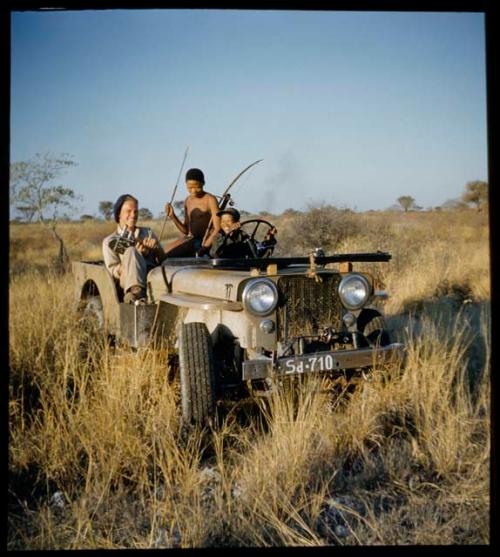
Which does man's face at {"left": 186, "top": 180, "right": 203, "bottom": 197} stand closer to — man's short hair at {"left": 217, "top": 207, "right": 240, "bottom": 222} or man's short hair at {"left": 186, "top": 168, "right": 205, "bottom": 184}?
man's short hair at {"left": 186, "top": 168, "right": 205, "bottom": 184}

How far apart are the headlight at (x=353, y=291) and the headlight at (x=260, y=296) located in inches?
27.3

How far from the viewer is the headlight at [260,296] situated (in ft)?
14.8

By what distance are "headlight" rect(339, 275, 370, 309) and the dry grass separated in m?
0.62

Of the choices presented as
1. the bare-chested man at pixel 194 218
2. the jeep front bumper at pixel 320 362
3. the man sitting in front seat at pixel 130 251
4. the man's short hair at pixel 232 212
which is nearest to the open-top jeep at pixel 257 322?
the jeep front bumper at pixel 320 362

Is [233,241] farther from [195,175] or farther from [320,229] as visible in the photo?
[320,229]

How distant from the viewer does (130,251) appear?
572 cm

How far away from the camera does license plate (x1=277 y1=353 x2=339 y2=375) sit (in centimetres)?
431

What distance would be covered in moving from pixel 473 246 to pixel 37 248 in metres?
7.11

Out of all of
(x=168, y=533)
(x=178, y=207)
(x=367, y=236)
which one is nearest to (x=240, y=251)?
(x=178, y=207)

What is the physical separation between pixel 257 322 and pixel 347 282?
87 centimetres

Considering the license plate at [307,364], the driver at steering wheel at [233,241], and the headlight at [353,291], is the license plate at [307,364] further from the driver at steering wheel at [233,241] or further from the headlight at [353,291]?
the driver at steering wheel at [233,241]

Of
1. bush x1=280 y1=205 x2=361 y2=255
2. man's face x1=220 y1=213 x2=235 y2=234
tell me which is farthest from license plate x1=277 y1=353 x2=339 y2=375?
bush x1=280 y1=205 x2=361 y2=255

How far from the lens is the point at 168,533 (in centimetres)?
348

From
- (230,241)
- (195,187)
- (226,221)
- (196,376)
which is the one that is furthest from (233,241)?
(196,376)
